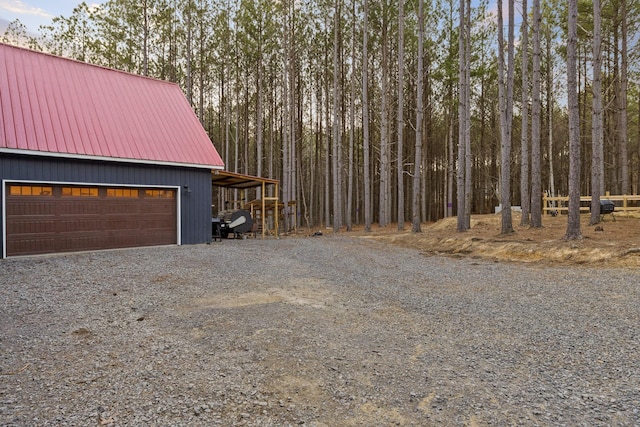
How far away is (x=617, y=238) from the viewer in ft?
32.3

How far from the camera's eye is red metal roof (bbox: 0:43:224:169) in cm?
1069

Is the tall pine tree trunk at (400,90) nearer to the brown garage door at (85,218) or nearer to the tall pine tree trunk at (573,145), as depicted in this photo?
the tall pine tree trunk at (573,145)

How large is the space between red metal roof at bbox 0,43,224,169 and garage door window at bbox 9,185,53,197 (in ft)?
3.59

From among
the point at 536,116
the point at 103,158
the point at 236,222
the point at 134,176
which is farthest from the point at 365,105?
the point at 103,158

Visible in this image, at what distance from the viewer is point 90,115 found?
12.2 m

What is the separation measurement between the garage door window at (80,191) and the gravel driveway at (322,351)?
4.53m

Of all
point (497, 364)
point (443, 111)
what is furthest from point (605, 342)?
point (443, 111)

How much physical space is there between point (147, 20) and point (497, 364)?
86.6 feet

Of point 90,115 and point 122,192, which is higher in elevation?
point 90,115

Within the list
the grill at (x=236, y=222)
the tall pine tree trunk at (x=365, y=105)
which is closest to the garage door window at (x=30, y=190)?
the grill at (x=236, y=222)

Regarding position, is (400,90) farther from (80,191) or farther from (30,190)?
(30,190)

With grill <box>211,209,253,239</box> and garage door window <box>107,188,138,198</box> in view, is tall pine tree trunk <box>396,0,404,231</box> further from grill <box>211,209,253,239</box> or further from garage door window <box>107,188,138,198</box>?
garage door window <box>107,188,138,198</box>

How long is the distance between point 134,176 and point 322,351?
1120 centimetres

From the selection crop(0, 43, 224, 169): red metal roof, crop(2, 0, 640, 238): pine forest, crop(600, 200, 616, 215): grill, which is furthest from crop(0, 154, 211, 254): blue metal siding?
crop(600, 200, 616, 215): grill
